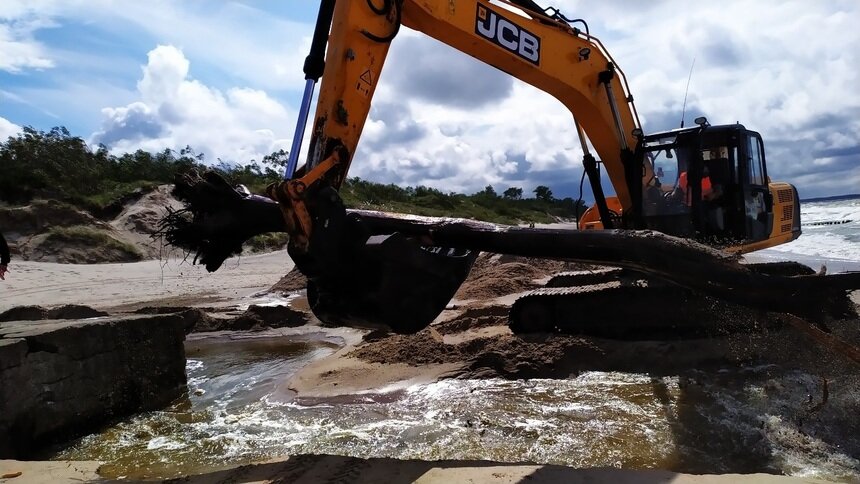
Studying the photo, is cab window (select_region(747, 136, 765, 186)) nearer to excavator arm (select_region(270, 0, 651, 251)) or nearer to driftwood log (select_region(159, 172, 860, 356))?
excavator arm (select_region(270, 0, 651, 251))

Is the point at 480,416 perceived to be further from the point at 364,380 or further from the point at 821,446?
the point at 821,446

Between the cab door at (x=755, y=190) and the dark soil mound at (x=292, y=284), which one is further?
the dark soil mound at (x=292, y=284)

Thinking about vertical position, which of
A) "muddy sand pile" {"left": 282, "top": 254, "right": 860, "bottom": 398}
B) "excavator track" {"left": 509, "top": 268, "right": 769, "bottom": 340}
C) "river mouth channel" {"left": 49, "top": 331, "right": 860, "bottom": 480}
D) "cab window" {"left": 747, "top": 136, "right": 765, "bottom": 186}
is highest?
"cab window" {"left": 747, "top": 136, "right": 765, "bottom": 186}

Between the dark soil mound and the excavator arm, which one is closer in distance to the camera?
the excavator arm

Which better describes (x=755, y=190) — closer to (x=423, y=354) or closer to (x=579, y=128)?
(x=579, y=128)

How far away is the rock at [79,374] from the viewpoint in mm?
4215

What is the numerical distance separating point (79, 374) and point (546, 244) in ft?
12.1

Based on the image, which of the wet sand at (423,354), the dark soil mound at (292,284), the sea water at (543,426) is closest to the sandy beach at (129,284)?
the wet sand at (423,354)

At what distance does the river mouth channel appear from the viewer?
3.51 m

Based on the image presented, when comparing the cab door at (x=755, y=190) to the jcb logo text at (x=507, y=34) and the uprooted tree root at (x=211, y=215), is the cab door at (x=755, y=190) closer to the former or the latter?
the jcb logo text at (x=507, y=34)

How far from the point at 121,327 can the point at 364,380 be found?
2.07 metres

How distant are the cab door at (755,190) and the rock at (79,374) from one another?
5.93 metres

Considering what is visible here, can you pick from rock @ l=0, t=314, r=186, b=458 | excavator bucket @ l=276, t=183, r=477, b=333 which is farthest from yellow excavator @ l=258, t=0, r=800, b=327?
rock @ l=0, t=314, r=186, b=458

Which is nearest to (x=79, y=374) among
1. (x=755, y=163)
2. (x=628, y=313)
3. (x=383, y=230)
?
(x=383, y=230)
